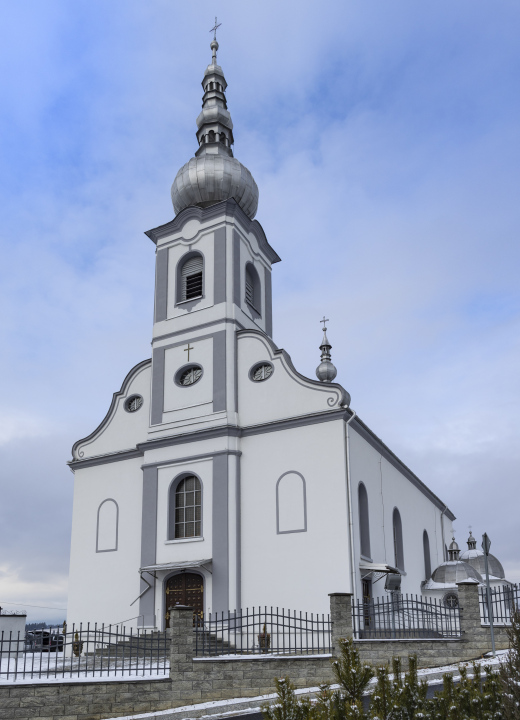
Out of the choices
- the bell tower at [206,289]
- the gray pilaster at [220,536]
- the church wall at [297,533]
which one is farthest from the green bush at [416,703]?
the bell tower at [206,289]

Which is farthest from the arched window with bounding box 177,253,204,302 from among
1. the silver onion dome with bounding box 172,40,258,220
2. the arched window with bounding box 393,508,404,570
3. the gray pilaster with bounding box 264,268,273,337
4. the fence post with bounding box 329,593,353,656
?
the fence post with bounding box 329,593,353,656

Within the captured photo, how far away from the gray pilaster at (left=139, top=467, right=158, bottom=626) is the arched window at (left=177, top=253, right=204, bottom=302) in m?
6.21

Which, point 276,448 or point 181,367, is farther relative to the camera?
point 181,367

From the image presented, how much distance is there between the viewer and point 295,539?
1998 centimetres

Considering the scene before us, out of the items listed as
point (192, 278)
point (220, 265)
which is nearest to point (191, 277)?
point (192, 278)

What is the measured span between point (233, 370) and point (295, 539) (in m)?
5.81

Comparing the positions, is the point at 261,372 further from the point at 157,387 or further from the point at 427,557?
the point at 427,557

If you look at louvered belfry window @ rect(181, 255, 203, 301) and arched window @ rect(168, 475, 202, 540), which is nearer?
arched window @ rect(168, 475, 202, 540)

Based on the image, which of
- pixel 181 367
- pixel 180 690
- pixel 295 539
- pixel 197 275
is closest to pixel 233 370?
pixel 181 367

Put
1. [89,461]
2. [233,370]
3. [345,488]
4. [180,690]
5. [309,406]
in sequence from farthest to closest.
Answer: [89,461], [233,370], [309,406], [345,488], [180,690]

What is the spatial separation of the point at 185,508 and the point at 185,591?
8.18ft

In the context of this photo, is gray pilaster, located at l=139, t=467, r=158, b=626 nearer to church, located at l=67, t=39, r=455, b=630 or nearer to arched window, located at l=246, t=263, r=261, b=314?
church, located at l=67, t=39, r=455, b=630

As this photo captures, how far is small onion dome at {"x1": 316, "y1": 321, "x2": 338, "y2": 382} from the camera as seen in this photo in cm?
2591

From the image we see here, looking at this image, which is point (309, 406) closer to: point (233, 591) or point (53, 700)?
point (233, 591)
